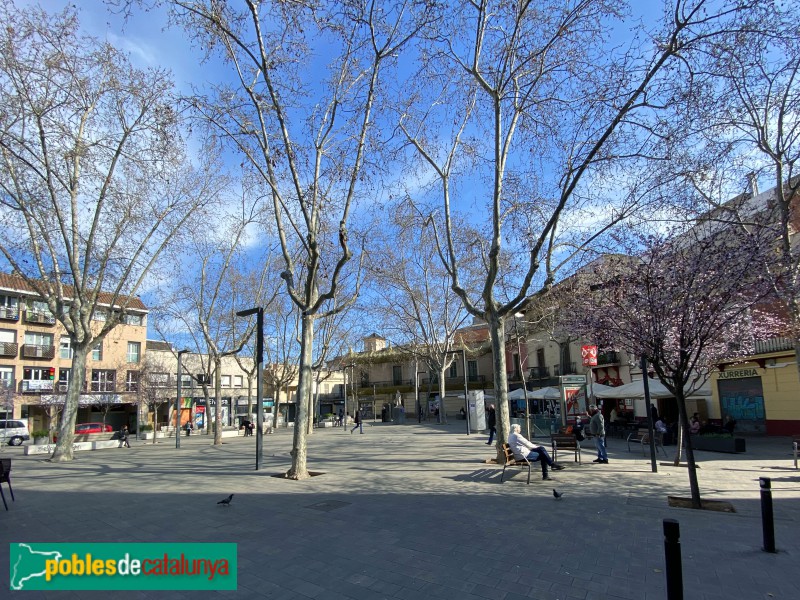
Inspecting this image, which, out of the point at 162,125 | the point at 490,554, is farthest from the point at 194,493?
the point at 162,125

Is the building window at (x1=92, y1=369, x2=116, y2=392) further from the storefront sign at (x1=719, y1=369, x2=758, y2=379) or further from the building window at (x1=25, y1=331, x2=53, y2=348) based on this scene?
the storefront sign at (x1=719, y1=369, x2=758, y2=379)

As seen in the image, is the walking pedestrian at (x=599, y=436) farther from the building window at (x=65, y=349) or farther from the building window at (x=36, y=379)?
the building window at (x=65, y=349)

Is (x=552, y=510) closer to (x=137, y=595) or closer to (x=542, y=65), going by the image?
(x=137, y=595)

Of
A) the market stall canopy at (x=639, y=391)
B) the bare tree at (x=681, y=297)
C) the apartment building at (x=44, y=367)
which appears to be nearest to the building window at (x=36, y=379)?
the apartment building at (x=44, y=367)

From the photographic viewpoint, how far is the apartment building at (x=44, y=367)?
115 ft

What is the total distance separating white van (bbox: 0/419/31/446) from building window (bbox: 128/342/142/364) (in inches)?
430

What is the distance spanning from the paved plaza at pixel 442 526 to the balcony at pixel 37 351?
3071 cm

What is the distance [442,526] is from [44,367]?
137 ft

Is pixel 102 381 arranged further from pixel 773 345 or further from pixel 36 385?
pixel 773 345

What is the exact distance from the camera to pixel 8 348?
3503 centimetres

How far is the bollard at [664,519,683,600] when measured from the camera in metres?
3.42

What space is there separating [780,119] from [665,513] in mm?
8781

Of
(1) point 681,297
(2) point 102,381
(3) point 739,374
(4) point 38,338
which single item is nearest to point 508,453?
(1) point 681,297

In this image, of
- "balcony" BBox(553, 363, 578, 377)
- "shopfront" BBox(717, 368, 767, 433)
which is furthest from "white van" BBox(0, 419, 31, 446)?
"shopfront" BBox(717, 368, 767, 433)
